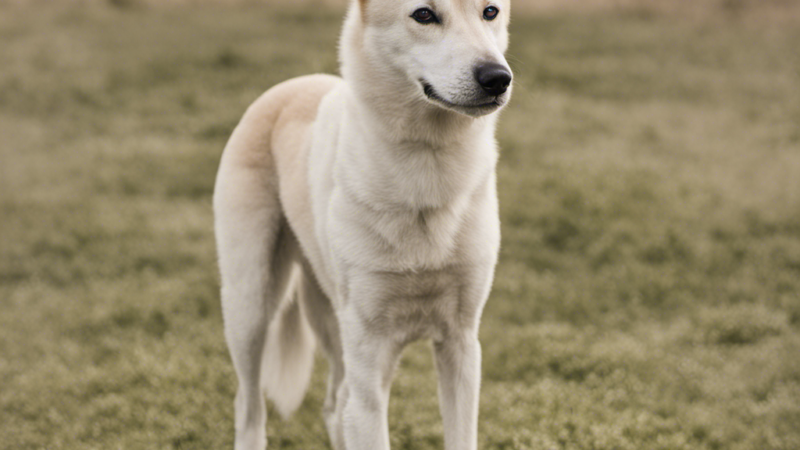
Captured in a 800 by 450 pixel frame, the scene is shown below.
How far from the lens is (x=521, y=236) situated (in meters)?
6.33

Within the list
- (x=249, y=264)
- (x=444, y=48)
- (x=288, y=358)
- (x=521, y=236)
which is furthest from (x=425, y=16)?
(x=521, y=236)

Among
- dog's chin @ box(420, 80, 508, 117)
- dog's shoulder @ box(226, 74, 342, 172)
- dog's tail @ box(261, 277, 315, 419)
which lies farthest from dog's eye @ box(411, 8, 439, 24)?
dog's tail @ box(261, 277, 315, 419)

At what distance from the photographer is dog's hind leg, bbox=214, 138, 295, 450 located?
11.0 feet

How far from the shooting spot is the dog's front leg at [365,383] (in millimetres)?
2795

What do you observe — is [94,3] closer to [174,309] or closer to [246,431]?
[174,309]

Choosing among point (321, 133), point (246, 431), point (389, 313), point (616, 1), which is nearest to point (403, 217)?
point (389, 313)

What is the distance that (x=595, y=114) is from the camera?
27.5 feet

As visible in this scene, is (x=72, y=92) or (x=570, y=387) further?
(x=72, y=92)

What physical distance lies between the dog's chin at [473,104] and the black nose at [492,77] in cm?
4

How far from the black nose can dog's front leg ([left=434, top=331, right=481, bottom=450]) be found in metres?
0.94

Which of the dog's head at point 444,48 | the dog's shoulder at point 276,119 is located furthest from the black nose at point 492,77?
the dog's shoulder at point 276,119

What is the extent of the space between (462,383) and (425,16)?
1295 millimetres

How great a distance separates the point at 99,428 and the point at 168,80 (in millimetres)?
6053

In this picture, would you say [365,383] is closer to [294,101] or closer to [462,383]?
[462,383]
